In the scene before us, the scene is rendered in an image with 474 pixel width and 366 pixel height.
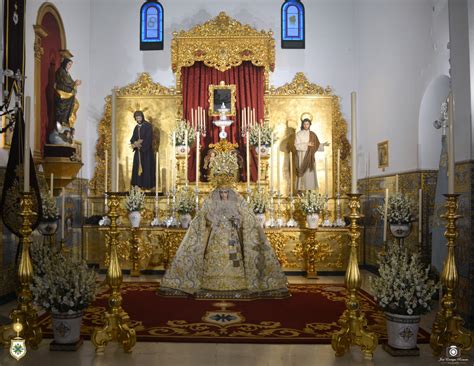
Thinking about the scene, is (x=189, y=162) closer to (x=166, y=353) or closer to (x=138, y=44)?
→ (x=138, y=44)

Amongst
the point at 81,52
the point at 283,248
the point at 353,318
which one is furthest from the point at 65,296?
the point at 81,52

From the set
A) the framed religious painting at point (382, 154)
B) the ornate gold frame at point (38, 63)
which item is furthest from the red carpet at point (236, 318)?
the framed religious painting at point (382, 154)

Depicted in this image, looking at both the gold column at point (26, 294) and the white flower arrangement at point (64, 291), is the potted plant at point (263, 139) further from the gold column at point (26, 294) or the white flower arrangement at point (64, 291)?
the gold column at point (26, 294)

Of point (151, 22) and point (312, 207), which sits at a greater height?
point (151, 22)

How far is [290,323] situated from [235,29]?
8.96 m

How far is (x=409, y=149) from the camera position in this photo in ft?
33.8

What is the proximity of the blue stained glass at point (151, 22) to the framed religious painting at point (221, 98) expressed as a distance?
209cm

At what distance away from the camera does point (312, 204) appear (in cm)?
1142

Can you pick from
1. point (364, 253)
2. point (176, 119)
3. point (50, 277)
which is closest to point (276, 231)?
point (364, 253)

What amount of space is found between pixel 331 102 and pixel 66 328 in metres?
9.81

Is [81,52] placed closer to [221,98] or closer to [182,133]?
[182,133]

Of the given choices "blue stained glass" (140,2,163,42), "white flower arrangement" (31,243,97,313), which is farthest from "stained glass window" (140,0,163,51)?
"white flower arrangement" (31,243,97,313)

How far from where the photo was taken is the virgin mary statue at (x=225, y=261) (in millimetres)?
8430

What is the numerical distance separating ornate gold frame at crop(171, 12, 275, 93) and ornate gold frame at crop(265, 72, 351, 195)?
29.6 inches
